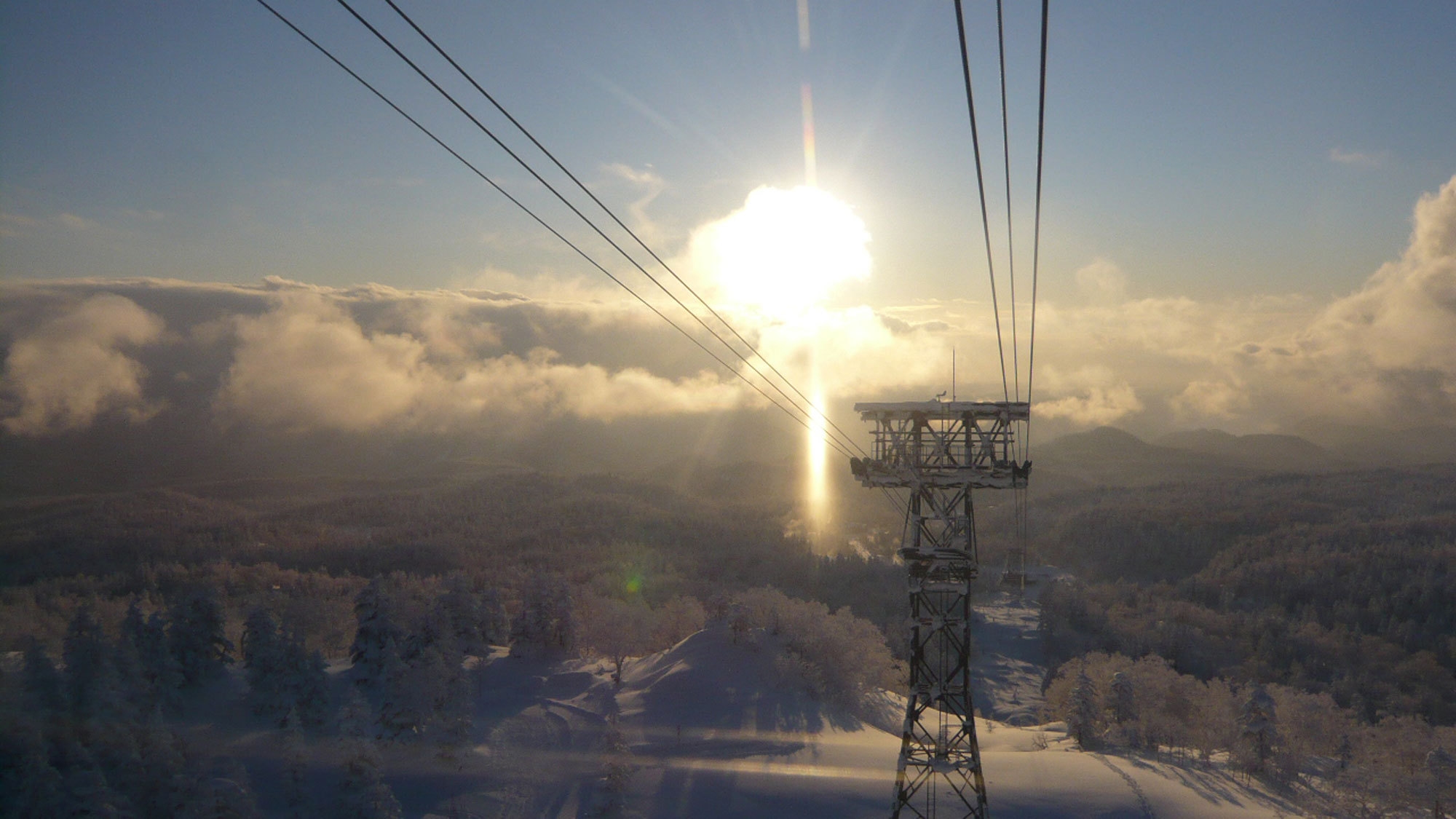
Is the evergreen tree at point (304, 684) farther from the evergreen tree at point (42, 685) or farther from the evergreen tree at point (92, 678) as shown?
the evergreen tree at point (42, 685)

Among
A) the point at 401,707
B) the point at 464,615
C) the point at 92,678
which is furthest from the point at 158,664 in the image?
the point at 464,615

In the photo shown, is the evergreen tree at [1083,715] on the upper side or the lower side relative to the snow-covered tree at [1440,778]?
lower

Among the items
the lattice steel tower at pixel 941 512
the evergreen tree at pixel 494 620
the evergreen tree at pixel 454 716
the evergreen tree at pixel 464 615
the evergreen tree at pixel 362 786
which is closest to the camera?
the lattice steel tower at pixel 941 512

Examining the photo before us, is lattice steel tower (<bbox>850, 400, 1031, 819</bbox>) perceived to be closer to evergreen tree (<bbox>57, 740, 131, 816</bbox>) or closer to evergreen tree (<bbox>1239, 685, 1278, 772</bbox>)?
evergreen tree (<bbox>57, 740, 131, 816</bbox>)

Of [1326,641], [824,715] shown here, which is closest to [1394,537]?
[1326,641]

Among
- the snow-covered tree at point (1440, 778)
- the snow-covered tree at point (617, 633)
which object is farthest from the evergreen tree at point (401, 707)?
the snow-covered tree at point (1440, 778)

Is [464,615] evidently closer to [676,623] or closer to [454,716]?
[454,716]

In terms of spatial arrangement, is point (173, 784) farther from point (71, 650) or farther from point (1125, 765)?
point (1125, 765)
